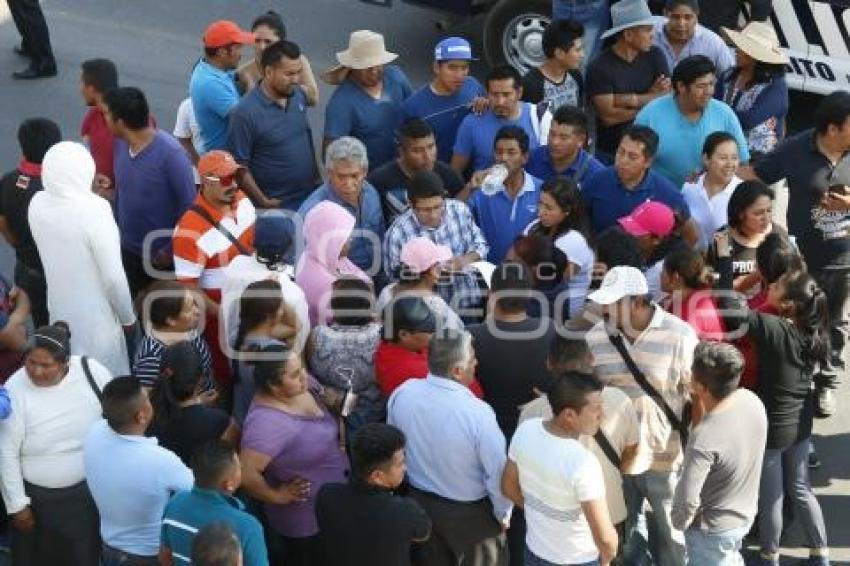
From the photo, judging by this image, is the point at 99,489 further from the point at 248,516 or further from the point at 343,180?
the point at 343,180

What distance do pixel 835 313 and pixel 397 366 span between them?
8.84ft

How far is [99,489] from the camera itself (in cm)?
482

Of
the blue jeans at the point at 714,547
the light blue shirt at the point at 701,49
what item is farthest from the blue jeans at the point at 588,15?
the blue jeans at the point at 714,547

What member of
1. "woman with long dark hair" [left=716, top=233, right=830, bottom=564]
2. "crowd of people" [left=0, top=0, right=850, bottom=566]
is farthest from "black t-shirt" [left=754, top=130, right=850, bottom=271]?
"woman with long dark hair" [left=716, top=233, right=830, bottom=564]

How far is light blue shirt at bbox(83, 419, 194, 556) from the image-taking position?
4.75 m

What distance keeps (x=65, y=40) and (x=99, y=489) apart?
7125mm

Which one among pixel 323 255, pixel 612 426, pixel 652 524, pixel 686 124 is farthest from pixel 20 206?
pixel 686 124

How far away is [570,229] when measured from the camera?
6.38 meters

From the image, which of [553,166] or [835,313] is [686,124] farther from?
[835,313]

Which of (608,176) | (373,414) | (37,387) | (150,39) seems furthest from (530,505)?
(150,39)

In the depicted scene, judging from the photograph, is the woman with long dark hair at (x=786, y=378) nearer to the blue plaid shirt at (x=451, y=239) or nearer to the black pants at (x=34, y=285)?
the blue plaid shirt at (x=451, y=239)

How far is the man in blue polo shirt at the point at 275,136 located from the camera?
23.6ft

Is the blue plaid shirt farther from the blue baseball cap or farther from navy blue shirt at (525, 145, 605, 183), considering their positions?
the blue baseball cap

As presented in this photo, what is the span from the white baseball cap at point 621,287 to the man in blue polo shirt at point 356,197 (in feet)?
5.62
